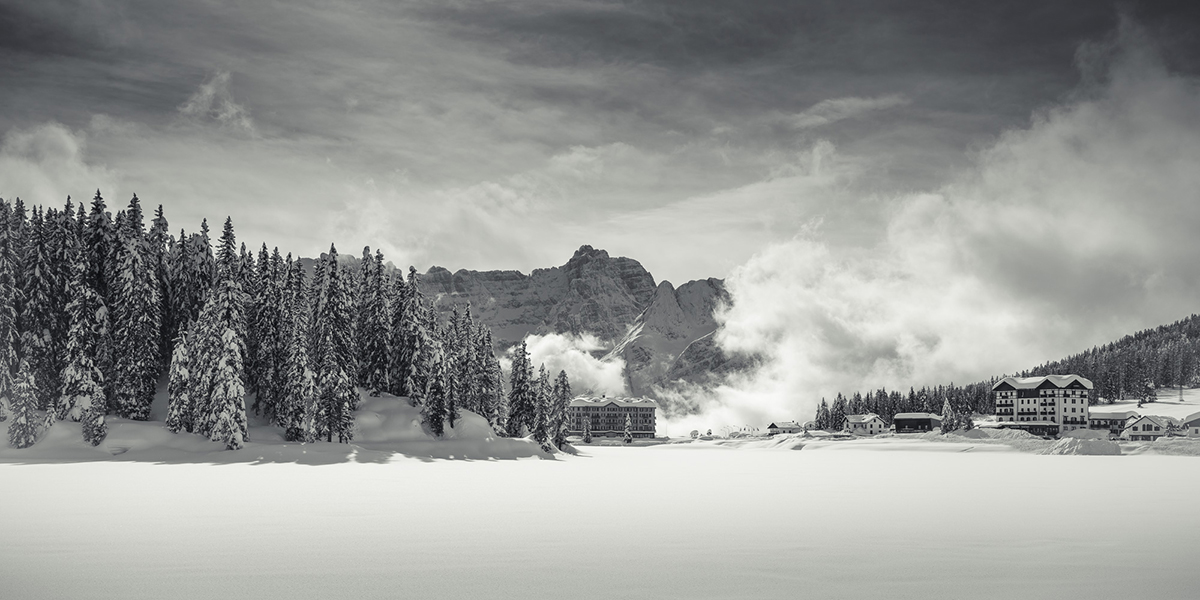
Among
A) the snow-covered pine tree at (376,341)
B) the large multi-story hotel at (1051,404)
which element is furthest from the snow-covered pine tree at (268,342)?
the large multi-story hotel at (1051,404)

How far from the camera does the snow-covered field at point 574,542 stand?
14008 mm

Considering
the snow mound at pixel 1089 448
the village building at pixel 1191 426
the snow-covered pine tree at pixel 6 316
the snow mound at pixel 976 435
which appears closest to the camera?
the snow-covered pine tree at pixel 6 316

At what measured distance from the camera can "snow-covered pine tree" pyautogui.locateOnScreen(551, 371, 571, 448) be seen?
117 meters

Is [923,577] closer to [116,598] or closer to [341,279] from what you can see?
[116,598]

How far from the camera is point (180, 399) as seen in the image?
64.6 metres

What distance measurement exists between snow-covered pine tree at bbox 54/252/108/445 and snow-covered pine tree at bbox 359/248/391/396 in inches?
1005

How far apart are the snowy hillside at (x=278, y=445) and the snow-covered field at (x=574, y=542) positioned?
22775mm

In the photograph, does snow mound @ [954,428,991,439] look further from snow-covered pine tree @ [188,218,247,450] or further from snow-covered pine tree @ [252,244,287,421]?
snow-covered pine tree @ [188,218,247,450]

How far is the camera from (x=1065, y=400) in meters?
186

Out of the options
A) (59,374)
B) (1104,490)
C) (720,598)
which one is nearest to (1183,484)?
(1104,490)

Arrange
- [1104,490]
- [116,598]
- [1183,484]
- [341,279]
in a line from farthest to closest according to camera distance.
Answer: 1. [341,279]
2. [1183,484]
3. [1104,490]
4. [116,598]

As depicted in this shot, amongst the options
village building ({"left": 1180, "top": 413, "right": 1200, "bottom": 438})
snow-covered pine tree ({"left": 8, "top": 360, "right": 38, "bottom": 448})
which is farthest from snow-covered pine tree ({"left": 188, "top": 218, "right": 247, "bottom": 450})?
village building ({"left": 1180, "top": 413, "right": 1200, "bottom": 438})

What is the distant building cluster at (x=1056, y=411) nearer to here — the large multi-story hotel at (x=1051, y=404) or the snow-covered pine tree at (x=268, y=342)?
the large multi-story hotel at (x=1051, y=404)

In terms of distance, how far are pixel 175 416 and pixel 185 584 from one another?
58.1 meters
